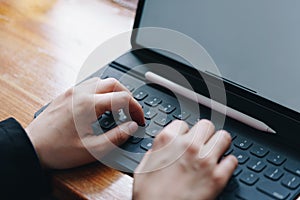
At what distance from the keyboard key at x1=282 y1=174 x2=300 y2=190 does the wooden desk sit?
20 centimetres

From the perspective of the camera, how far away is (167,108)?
737 mm

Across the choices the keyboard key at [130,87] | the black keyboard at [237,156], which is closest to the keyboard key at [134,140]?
the black keyboard at [237,156]

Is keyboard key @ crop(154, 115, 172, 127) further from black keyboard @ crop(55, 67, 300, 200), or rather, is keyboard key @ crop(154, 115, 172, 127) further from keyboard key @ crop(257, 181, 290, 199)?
keyboard key @ crop(257, 181, 290, 199)

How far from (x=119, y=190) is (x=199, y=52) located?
27 centimetres

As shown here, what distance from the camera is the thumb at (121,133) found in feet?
2.17

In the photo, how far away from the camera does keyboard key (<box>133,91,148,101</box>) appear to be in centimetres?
75

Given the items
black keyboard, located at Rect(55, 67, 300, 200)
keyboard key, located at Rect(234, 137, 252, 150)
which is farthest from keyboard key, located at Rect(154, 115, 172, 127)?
keyboard key, located at Rect(234, 137, 252, 150)

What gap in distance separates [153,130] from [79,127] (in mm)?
104

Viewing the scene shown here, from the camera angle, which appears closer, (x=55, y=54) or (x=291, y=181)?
(x=291, y=181)

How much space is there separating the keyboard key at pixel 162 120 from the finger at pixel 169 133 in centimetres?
5

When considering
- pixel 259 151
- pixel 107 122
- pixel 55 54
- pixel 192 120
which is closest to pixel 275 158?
pixel 259 151

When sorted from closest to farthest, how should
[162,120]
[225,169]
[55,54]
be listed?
[225,169], [162,120], [55,54]

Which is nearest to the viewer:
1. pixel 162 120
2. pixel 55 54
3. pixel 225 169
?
pixel 225 169

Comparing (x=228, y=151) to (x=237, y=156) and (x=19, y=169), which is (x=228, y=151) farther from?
(x=19, y=169)
